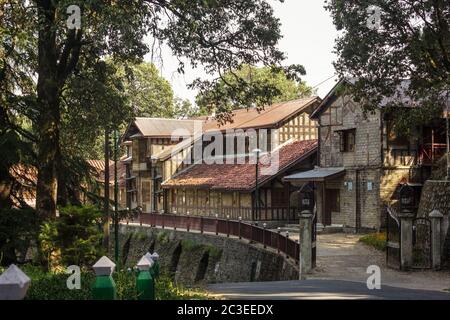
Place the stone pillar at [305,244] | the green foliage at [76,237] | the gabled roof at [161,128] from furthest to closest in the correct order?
the gabled roof at [161,128], the stone pillar at [305,244], the green foliage at [76,237]

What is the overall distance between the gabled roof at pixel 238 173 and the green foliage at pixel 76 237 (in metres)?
23.9

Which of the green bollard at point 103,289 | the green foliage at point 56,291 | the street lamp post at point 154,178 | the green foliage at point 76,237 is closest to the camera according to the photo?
the green bollard at point 103,289

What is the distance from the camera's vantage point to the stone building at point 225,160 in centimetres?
3994

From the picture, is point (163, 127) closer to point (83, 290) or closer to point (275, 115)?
point (275, 115)

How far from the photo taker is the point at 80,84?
57.8 feet

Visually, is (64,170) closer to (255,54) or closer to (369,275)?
(255,54)

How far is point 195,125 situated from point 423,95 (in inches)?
1333

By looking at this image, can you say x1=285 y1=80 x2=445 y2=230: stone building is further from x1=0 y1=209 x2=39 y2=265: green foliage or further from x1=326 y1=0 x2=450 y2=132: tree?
x1=0 y1=209 x2=39 y2=265: green foliage

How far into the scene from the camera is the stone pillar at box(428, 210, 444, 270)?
19047 mm

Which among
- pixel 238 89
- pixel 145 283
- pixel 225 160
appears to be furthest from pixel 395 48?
pixel 225 160

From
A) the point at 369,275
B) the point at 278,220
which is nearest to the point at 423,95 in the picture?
the point at 369,275

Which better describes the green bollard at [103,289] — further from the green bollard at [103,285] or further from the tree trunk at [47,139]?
the tree trunk at [47,139]

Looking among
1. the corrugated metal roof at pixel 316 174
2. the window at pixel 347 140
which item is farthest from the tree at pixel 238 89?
the window at pixel 347 140

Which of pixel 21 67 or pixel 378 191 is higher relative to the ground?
pixel 21 67
